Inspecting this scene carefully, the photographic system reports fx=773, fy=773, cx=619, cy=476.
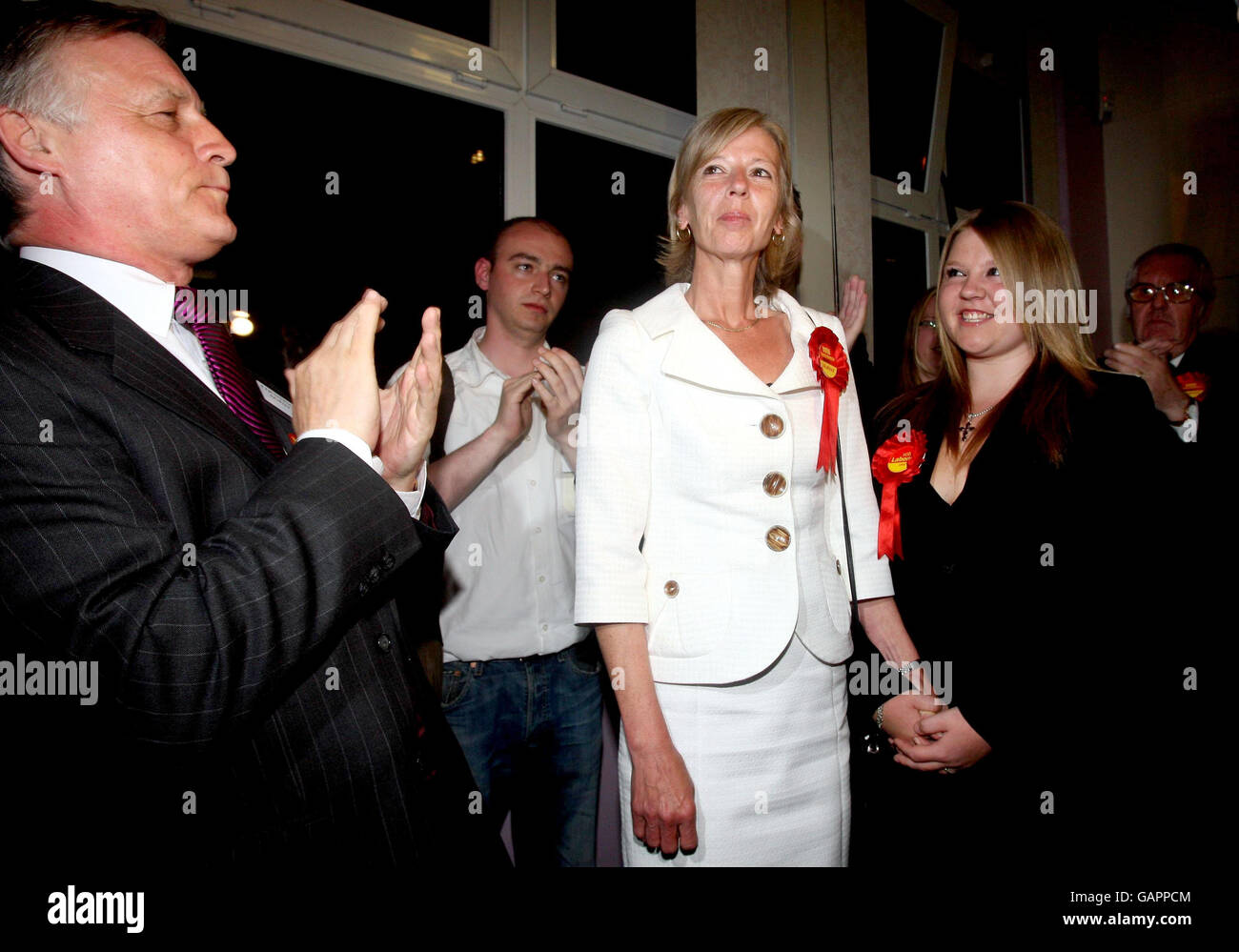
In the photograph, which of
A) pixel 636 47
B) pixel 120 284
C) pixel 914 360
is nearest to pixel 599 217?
pixel 636 47

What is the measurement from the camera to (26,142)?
991 millimetres

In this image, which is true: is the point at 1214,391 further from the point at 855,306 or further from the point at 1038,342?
the point at 1038,342

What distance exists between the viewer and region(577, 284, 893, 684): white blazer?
134 centimetres

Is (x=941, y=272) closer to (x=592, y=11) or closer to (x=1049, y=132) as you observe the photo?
(x=592, y=11)

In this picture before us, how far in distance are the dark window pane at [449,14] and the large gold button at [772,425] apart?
2204 mm

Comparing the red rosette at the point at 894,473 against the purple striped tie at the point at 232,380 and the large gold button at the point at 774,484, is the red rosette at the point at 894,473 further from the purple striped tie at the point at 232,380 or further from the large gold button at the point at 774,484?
the purple striped tie at the point at 232,380

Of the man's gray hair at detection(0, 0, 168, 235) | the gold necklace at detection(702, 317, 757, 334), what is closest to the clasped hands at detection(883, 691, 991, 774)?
the gold necklace at detection(702, 317, 757, 334)

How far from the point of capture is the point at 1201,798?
2.31m

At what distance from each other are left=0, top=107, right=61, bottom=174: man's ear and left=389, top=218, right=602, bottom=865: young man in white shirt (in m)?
1.08

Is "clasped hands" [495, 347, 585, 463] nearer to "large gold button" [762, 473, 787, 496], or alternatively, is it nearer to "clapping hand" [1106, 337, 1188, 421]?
"large gold button" [762, 473, 787, 496]

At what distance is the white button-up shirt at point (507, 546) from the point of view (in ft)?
6.76
